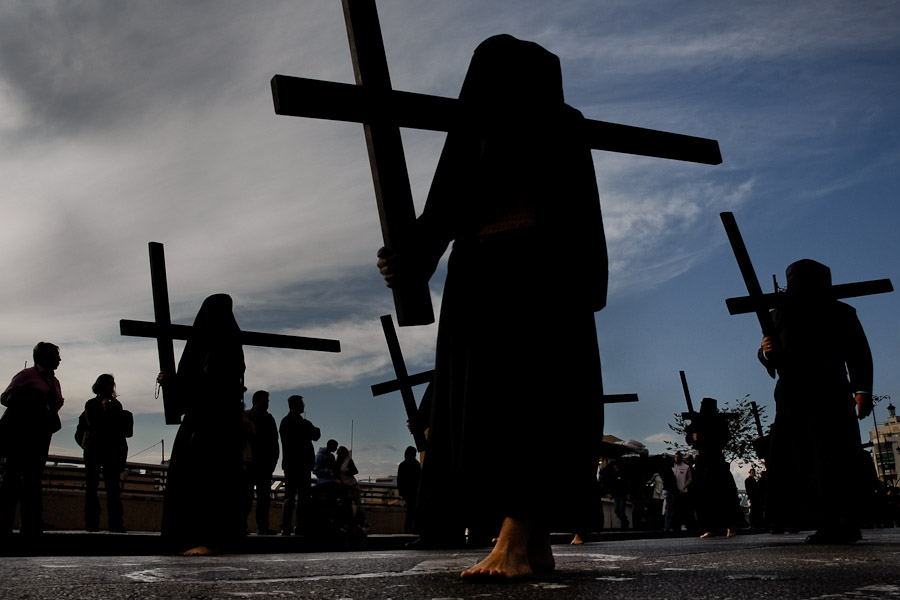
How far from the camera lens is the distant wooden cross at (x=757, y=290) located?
7.85m

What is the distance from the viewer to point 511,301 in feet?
10.7

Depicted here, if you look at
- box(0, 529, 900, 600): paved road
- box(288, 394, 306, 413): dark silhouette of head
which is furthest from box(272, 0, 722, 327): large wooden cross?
box(288, 394, 306, 413): dark silhouette of head

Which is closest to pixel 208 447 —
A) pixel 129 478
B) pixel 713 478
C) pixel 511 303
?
pixel 511 303

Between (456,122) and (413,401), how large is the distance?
11.5 metres

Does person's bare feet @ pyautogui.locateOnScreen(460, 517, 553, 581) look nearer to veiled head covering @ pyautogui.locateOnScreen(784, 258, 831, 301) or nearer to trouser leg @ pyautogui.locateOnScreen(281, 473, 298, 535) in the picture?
veiled head covering @ pyautogui.locateOnScreen(784, 258, 831, 301)

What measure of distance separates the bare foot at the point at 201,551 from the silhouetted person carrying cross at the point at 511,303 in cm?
409

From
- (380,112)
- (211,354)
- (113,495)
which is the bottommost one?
(113,495)

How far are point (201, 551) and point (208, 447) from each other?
83 cm

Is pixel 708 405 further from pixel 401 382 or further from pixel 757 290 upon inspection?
pixel 401 382

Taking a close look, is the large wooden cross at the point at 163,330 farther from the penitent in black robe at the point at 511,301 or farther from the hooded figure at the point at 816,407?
the penitent in black robe at the point at 511,301

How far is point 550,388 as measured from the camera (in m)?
3.20

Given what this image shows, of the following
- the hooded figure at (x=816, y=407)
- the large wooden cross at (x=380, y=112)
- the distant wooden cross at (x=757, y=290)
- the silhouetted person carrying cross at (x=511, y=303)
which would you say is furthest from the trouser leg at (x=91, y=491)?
the large wooden cross at (x=380, y=112)

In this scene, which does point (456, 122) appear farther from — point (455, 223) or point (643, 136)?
point (643, 136)

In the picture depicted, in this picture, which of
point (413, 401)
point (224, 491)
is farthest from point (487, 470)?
point (413, 401)
